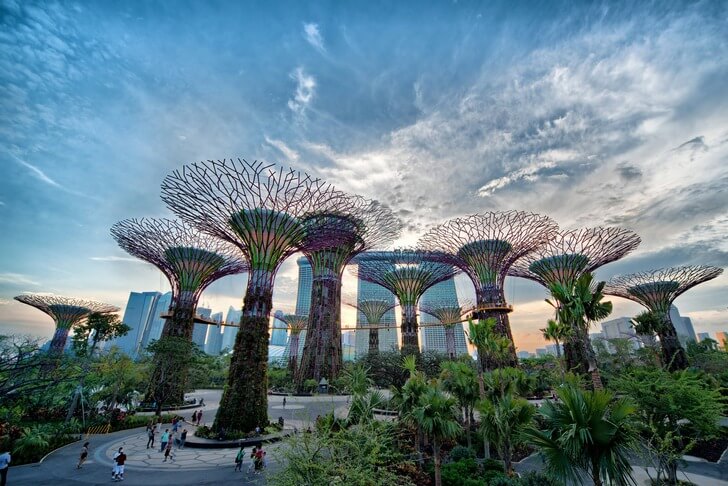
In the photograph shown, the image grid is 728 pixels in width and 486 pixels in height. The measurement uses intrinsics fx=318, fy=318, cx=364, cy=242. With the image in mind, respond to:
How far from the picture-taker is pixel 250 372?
18.2 m

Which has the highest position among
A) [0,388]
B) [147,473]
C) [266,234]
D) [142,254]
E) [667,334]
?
[142,254]

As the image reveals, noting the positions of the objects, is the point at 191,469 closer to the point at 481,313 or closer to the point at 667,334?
the point at 481,313

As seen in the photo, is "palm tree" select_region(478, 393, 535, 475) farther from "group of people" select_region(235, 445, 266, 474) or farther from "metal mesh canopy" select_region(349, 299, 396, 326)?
"metal mesh canopy" select_region(349, 299, 396, 326)

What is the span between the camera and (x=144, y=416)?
24.9m

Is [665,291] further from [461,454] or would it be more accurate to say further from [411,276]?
[461,454]

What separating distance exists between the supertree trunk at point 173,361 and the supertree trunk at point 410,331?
22083mm

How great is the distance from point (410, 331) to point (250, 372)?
23312 mm

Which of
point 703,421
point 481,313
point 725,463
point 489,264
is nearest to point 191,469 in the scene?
point 703,421

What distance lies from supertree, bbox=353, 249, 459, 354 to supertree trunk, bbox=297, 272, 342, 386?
8.44 metres

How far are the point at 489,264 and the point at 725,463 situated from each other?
21.3 m

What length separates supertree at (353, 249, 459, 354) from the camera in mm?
38406

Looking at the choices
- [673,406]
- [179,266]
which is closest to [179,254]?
[179,266]

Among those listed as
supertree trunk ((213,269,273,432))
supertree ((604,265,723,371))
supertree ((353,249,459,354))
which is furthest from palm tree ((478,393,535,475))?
supertree ((604,265,723,371))

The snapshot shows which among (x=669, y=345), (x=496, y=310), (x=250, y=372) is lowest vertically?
(x=250, y=372)
